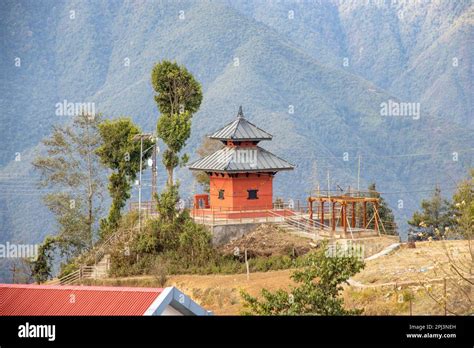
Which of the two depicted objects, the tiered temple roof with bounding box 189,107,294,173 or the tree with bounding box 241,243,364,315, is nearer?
the tree with bounding box 241,243,364,315

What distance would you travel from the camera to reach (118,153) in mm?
47125

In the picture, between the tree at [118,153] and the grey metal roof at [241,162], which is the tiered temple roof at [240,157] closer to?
the grey metal roof at [241,162]

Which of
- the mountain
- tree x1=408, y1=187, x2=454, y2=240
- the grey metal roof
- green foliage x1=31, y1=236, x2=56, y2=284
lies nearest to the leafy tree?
tree x1=408, y1=187, x2=454, y2=240

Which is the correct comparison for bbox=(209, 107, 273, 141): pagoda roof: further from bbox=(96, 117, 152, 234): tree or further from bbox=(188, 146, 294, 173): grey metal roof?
bbox=(96, 117, 152, 234): tree

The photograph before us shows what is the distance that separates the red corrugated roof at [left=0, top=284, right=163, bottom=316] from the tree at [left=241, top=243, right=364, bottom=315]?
518 centimetres

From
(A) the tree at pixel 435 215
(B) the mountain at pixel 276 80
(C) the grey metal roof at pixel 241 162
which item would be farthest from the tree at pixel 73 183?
(B) the mountain at pixel 276 80

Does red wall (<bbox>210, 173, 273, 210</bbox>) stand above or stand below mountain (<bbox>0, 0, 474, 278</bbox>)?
below

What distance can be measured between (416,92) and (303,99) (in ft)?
118

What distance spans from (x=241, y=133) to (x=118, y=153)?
581cm

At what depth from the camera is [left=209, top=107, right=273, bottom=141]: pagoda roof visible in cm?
4481

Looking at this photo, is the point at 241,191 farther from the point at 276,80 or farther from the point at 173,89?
the point at 276,80

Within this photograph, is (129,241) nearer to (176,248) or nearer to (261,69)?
(176,248)

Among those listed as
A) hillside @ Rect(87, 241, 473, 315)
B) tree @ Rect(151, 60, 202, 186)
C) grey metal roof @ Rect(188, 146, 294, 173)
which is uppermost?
tree @ Rect(151, 60, 202, 186)

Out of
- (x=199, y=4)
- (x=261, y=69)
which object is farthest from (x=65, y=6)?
(x=261, y=69)
